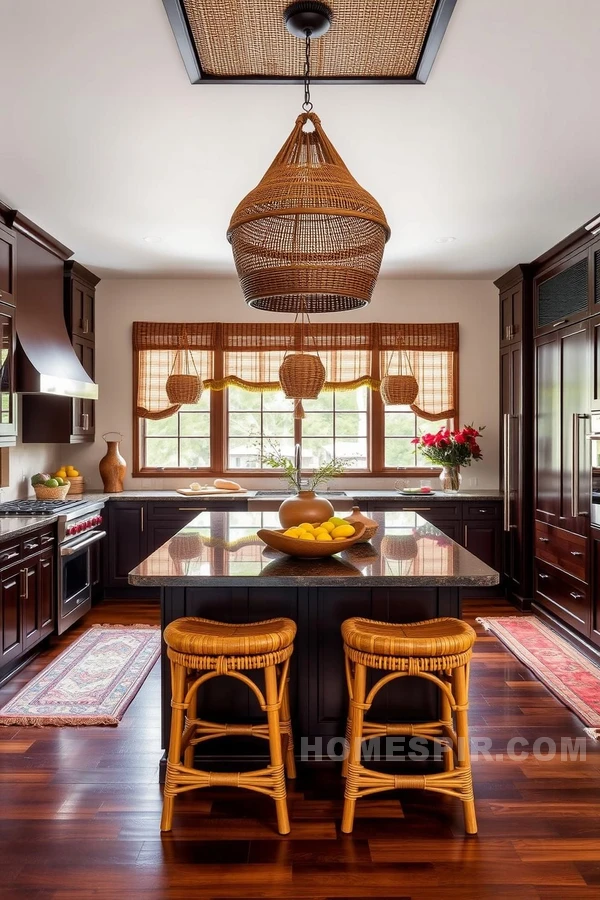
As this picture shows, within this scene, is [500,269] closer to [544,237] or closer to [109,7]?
[544,237]

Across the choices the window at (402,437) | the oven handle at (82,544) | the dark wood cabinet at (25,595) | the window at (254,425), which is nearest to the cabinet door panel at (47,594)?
the dark wood cabinet at (25,595)

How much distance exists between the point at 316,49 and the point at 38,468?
430cm

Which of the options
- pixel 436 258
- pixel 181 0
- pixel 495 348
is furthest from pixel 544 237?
pixel 181 0

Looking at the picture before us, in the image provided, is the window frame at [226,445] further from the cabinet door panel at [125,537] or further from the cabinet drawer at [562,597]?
the cabinet drawer at [562,597]

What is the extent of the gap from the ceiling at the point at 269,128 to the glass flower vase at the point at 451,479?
212 centimetres

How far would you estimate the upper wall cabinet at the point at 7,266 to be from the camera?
4340 millimetres

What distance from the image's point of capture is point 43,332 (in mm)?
4969

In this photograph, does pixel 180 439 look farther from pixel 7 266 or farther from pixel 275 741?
pixel 275 741

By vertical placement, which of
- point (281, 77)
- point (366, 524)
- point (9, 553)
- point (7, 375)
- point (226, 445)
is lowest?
point (9, 553)

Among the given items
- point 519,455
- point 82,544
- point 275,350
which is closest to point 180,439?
point 275,350

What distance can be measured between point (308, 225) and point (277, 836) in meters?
2.22

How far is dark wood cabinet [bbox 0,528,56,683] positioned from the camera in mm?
3775

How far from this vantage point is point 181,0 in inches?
87.7

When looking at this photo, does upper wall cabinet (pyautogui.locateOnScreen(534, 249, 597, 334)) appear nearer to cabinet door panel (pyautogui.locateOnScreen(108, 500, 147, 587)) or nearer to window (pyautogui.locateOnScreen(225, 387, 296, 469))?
window (pyautogui.locateOnScreen(225, 387, 296, 469))
